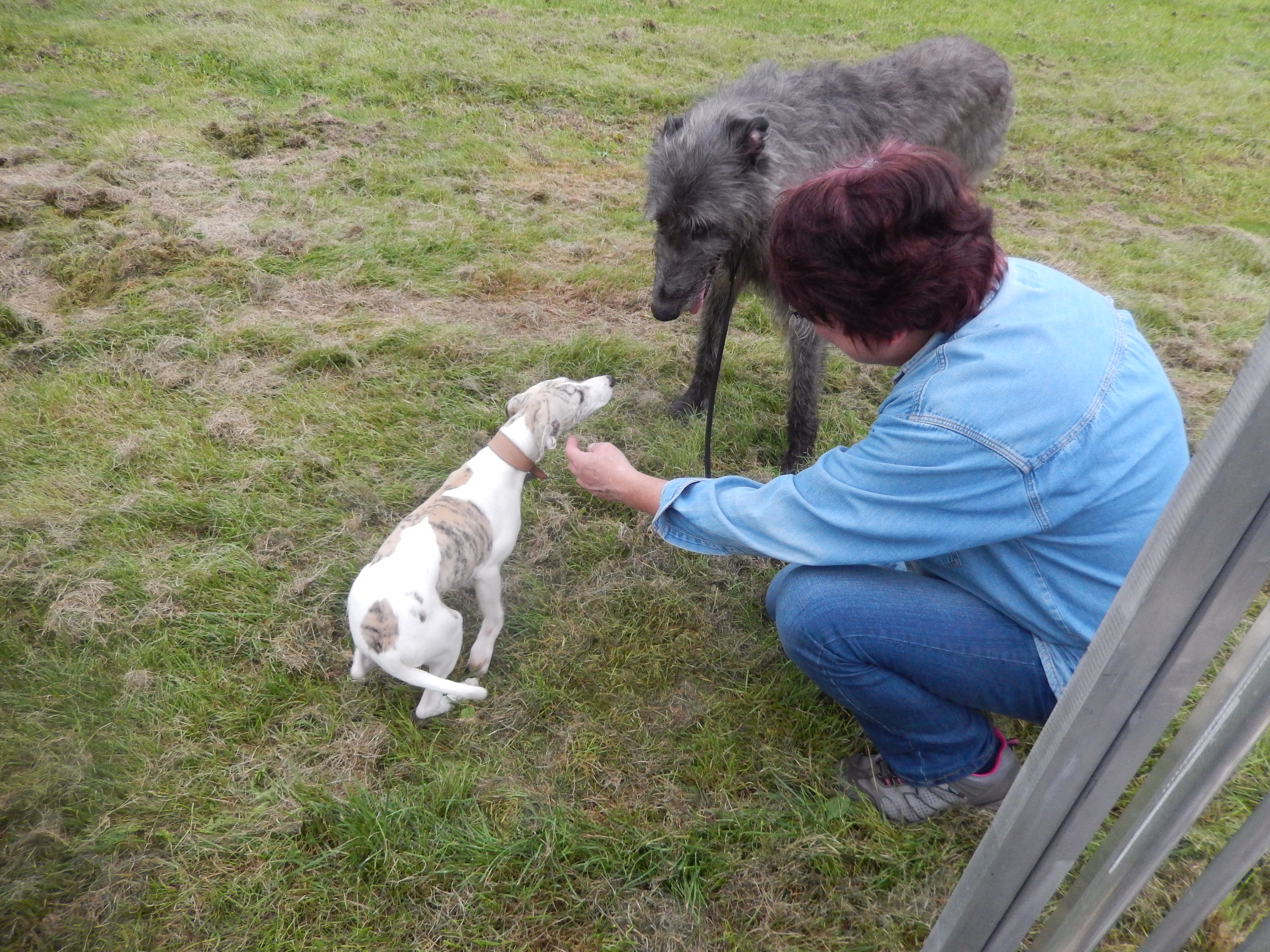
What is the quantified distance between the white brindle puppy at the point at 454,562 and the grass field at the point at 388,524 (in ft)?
0.65

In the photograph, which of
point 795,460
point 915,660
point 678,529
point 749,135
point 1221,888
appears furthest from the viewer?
point 795,460

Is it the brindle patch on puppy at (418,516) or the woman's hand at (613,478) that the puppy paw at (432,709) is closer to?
the brindle patch on puppy at (418,516)

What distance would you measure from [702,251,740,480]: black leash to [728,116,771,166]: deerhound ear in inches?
15.2

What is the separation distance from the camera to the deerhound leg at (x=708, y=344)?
350 centimetres

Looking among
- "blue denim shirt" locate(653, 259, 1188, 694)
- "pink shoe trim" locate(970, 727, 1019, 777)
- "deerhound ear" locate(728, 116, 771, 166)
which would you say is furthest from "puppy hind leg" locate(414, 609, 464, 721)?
"deerhound ear" locate(728, 116, 771, 166)

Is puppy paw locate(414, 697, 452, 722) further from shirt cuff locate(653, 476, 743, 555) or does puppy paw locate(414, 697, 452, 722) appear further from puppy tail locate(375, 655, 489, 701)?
shirt cuff locate(653, 476, 743, 555)

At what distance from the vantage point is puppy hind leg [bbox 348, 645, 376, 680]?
2.32m

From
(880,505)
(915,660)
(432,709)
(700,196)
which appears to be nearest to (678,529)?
(880,505)

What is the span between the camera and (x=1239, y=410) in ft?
2.80

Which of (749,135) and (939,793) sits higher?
(749,135)

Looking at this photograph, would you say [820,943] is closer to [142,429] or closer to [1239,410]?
[1239,410]

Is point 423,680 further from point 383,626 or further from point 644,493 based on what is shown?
point 644,493

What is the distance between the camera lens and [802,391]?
340 cm

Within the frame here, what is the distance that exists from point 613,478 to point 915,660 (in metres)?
0.91
